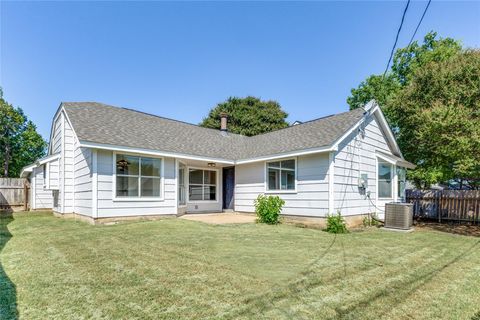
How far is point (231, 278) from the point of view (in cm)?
399

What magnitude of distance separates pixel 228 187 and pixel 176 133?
3.85m

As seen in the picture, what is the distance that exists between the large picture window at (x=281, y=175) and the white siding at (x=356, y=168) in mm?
1778

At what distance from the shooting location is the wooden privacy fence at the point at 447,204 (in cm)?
1235

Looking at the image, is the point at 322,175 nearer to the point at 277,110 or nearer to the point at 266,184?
the point at 266,184

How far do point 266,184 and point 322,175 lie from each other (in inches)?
109

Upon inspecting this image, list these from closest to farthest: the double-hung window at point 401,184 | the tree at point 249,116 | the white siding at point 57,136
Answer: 1. the white siding at point 57,136
2. the double-hung window at point 401,184
3. the tree at point 249,116

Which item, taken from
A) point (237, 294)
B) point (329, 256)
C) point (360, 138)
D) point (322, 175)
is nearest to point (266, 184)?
point (322, 175)

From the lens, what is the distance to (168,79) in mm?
17422

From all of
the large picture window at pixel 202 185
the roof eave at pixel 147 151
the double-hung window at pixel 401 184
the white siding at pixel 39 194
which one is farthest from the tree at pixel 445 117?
the white siding at pixel 39 194

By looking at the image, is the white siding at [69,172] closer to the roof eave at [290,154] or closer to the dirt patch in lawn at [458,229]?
the roof eave at [290,154]

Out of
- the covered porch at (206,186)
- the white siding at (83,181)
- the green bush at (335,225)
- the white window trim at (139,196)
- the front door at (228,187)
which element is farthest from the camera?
the front door at (228,187)

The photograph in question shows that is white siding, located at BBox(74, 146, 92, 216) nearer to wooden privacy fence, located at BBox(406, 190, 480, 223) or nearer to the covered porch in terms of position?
the covered porch

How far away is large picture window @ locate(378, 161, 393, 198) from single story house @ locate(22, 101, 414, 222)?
5 centimetres

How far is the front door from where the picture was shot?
13.8 meters
